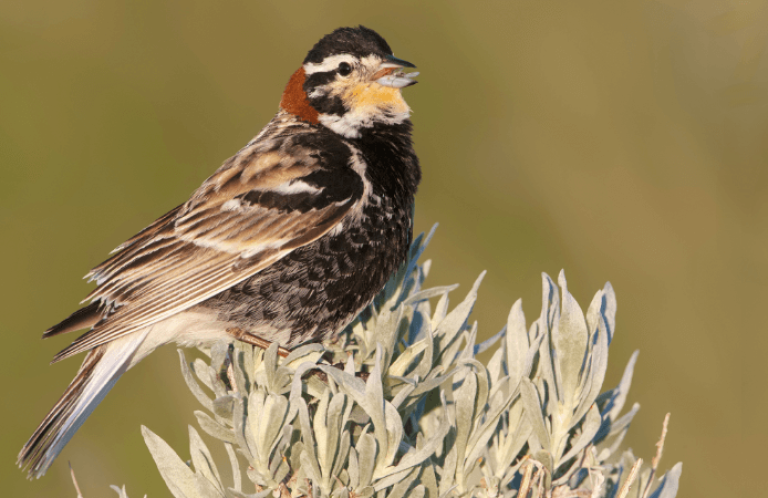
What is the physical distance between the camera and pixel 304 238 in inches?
107

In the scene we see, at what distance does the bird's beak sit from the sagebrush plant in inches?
65.0

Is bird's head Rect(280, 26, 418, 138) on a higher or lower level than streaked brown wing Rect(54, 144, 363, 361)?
higher

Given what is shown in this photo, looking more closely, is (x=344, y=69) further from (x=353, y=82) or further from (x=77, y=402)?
(x=77, y=402)

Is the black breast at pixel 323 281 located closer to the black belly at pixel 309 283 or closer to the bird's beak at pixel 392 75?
the black belly at pixel 309 283

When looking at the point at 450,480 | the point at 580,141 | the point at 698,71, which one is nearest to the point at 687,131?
the point at 698,71

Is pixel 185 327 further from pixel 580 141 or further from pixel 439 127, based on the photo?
pixel 580 141

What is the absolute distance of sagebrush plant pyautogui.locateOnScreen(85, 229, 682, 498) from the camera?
1.52 metres

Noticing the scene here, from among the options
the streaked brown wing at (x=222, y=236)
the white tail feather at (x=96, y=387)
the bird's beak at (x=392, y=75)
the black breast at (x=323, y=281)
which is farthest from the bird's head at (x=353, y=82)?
the white tail feather at (x=96, y=387)

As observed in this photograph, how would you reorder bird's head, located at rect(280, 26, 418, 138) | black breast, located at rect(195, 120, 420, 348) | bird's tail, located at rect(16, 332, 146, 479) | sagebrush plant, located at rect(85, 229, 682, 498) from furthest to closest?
bird's head, located at rect(280, 26, 418, 138), black breast, located at rect(195, 120, 420, 348), bird's tail, located at rect(16, 332, 146, 479), sagebrush plant, located at rect(85, 229, 682, 498)

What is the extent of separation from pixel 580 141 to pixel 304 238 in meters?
2.90

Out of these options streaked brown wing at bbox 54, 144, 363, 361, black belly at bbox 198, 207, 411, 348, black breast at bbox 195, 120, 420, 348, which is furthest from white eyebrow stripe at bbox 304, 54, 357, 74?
black belly at bbox 198, 207, 411, 348

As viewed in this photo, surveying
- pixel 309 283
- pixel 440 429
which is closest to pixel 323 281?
pixel 309 283

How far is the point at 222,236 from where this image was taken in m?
2.81

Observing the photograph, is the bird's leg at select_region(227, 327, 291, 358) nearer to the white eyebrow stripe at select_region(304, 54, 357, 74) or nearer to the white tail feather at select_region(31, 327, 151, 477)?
the white tail feather at select_region(31, 327, 151, 477)
